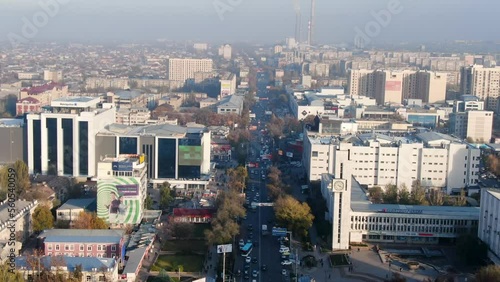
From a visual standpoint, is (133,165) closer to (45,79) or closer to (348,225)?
(348,225)

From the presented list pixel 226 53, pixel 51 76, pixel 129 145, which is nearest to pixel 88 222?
pixel 129 145

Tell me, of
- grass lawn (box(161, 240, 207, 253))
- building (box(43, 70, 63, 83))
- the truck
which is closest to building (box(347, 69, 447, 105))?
building (box(43, 70, 63, 83))

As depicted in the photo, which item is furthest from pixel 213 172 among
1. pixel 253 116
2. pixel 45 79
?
pixel 45 79

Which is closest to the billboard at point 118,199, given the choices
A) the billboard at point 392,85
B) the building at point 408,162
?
the building at point 408,162

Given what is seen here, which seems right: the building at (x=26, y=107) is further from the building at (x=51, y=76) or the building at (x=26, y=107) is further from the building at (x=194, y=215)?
the building at (x=51, y=76)

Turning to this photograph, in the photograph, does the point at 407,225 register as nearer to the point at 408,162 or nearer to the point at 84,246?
the point at 408,162

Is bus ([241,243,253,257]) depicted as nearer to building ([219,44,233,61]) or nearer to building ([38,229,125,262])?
building ([38,229,125,262])
